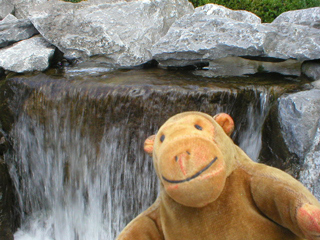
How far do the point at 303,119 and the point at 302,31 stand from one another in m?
1.16

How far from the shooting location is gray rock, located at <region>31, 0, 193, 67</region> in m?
3.65

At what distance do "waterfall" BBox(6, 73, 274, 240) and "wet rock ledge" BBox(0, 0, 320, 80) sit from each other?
1.44 ft

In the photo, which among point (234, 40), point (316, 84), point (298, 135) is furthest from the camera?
point (234, 40)

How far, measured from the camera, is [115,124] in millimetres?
2762

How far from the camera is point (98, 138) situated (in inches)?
112

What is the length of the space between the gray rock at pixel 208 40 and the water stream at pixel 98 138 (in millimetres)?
240

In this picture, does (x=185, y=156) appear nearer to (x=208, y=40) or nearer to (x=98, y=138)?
(x=98, y=138)

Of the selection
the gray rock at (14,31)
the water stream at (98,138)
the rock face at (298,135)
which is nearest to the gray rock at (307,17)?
the water stream at (98,138)

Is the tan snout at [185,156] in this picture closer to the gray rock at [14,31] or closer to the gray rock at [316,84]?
the gray rock at [316,84]

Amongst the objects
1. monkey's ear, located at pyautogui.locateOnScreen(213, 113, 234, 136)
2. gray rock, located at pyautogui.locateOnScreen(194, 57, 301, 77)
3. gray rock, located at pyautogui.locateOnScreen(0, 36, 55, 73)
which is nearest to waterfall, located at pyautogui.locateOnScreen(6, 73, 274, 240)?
gray rock, located at pyautogui.locateOnScreen(0, 36, 55, 73)

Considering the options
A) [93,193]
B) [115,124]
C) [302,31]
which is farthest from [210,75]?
[93,193]

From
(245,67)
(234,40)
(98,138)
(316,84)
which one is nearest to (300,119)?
(316,84)

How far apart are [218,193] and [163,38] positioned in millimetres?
2437

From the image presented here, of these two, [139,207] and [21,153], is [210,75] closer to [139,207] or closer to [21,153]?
[139,207]
